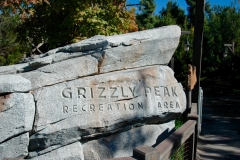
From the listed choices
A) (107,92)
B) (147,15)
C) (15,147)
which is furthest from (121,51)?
(147,15)

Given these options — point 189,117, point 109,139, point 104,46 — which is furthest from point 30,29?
point 189,117

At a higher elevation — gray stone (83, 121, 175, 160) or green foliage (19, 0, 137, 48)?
green foliage (19, 0, 137, 48)

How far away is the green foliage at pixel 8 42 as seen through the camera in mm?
11789

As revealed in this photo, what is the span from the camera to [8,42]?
11891mm

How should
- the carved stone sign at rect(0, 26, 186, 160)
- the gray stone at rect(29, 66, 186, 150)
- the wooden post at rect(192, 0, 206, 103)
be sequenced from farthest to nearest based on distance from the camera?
the wooden post at rect(192, 0, 206, 103)
the gray stone at rect(29, 66, 186, 150)
the carved stone sign at rect(0, 26, 186, 160)

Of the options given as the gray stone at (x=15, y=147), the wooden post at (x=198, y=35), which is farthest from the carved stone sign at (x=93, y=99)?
the wooden post at (x=198, y=35)

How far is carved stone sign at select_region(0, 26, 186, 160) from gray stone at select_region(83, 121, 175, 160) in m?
0.01

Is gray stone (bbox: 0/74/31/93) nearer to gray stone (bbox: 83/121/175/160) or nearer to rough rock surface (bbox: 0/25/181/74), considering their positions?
rough rock surface (bbox: 0/25/181/74)

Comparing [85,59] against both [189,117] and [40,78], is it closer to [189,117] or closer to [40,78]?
[40,78]

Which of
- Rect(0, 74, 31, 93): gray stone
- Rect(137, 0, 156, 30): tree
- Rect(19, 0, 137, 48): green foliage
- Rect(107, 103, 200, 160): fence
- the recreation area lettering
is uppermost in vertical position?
Rect(137, 0, 156, 30): tree

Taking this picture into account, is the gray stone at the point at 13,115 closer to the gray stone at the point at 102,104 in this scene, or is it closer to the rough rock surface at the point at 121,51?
the gray stone at the point at 102,104

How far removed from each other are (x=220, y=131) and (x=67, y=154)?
511 cm

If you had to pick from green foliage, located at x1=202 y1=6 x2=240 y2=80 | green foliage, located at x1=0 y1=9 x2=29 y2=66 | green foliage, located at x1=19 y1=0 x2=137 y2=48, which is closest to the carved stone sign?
green foliage, located at x1=19 y1=0 x2=137 y2=48

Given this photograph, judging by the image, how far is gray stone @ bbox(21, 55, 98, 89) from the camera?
4.14m
